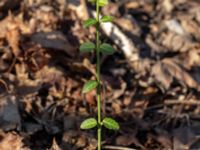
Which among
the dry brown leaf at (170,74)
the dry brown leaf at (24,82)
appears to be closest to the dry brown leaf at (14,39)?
the dry brown leaf at (24,82)

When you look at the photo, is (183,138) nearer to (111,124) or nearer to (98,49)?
(111,124)

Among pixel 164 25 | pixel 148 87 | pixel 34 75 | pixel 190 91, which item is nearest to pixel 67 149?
pixel 34 75

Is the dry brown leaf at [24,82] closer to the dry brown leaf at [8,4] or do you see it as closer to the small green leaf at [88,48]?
the dry brown leaf at [8,4]

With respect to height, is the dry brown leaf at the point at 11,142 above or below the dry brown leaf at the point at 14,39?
below

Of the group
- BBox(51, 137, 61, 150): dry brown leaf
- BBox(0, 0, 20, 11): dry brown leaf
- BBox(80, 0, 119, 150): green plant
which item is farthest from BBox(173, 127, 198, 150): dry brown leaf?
BBox(0, 0, 20, 11): dry brown leaf

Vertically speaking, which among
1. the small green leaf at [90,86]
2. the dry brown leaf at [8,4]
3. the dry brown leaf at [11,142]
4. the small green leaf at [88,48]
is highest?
the dry brown leaf at [8,4]

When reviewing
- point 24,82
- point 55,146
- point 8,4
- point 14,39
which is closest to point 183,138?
point 55,146

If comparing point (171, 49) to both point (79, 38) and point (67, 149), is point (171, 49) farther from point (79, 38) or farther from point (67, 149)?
point (67, 149)

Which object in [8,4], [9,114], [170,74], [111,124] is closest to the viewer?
[111,124]
